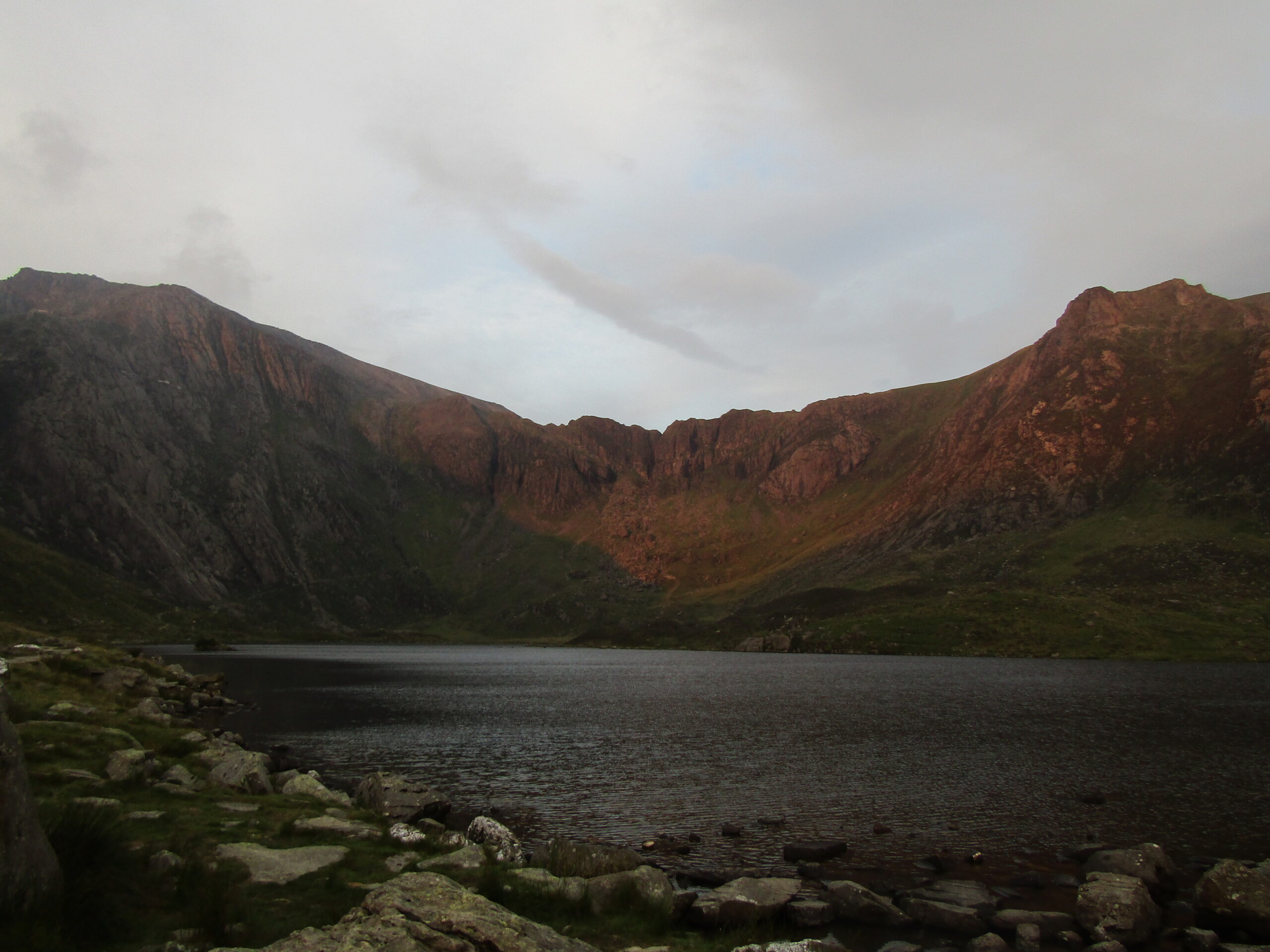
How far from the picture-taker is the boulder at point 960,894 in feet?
88.1

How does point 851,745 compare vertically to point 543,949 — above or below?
below

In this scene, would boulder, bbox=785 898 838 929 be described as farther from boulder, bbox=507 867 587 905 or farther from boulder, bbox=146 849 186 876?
boulder, bbox=146 849 186 876

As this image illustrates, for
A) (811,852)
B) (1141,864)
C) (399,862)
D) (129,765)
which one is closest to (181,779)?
(129,765)

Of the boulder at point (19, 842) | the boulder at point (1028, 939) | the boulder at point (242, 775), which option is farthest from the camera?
the boulder at point (242, 775)

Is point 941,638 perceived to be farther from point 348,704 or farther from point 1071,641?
point 348,704

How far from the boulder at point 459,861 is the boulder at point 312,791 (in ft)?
36.5

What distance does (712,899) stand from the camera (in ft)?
79.7

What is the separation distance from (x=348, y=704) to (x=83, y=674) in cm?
3515

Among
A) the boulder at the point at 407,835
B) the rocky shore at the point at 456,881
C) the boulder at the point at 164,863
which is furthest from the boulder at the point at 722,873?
the boulder at the point at 164,863

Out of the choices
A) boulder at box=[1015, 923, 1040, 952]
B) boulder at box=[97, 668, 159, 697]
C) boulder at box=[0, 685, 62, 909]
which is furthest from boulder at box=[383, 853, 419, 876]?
boulder at box=[97, 668, 159, 697]

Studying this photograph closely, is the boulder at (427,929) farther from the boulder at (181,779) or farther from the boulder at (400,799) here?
the boulder at (181,779)

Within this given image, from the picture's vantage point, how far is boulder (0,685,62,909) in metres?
13.2

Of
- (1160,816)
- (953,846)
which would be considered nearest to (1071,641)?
(1160,816)

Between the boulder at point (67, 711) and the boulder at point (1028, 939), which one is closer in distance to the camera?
the boulder at point (1028, 939)
